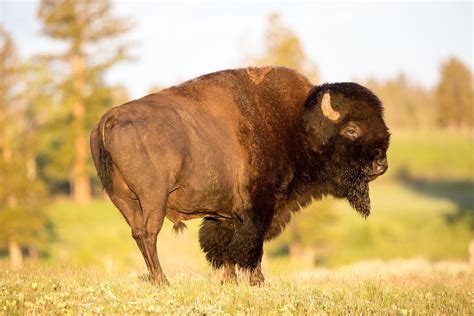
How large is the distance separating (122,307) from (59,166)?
47.9 meters

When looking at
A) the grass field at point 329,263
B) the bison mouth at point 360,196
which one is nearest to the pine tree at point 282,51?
the grass field at point 329,263

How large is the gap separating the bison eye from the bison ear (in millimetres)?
137

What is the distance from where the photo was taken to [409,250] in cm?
4450

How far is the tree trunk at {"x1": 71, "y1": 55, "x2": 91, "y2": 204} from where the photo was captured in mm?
53000

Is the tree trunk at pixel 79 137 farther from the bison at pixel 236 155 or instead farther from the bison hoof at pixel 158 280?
the bison hoof at pixel 158 280

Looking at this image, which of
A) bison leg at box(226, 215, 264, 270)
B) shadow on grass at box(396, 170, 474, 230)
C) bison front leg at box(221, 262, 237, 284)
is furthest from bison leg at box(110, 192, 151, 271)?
shadow on grass at box(396, 170, 474, 230)

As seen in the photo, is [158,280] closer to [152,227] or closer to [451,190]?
[152,227]

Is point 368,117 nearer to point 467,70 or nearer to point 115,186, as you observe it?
point 115,186

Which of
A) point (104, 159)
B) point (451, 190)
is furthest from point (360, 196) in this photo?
point (451, 190)

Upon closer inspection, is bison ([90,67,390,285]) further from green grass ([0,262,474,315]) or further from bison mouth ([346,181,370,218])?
green grass ([0,262,474,315])

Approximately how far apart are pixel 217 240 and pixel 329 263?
3423 centimetres

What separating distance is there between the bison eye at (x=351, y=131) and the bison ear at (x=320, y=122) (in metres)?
0.14

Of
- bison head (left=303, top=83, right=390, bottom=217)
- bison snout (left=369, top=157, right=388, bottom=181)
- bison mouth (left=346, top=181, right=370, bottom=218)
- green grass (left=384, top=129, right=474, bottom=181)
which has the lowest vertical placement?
bison mouth (left=346, top=181, right=370, bottom=218)

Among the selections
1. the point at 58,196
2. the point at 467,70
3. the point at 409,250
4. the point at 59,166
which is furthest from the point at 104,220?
the point at 467,70
